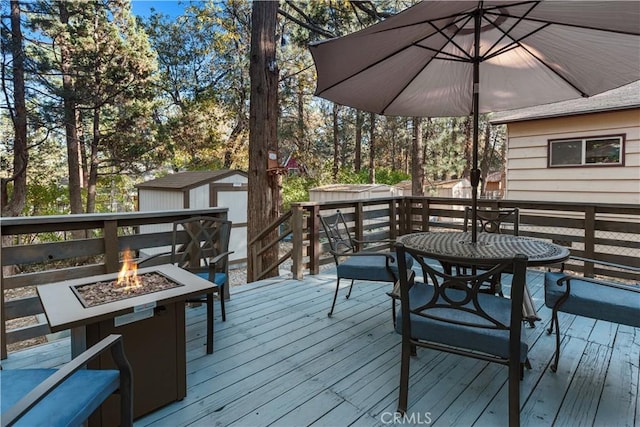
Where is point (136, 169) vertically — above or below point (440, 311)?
A: above

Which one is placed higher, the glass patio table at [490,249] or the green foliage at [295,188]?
the green foliage at [295,188]

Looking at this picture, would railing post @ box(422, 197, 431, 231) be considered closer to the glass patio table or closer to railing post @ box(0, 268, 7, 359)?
the glass patio table

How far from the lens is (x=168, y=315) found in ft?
5.80

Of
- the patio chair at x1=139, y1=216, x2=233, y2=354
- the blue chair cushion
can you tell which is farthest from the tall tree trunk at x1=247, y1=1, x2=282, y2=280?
the blue chair cushion

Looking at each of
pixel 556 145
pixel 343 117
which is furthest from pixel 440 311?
pixel 343 117

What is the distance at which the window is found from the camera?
459 centimetres

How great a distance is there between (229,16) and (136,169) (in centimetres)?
555

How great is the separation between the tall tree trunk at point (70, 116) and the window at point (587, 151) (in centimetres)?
1056

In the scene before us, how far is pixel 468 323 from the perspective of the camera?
154cm

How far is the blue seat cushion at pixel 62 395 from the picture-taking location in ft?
3.47

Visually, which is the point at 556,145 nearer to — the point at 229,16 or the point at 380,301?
the point at 380,301

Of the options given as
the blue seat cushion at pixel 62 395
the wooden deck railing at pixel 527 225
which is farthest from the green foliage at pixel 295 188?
the blue seat cushion at pixel 62 395

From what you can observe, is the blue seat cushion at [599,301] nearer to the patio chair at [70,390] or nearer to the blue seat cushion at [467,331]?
the blue seat cushion at [467,331]

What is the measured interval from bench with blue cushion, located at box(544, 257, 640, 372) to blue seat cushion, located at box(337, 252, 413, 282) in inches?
38.9
